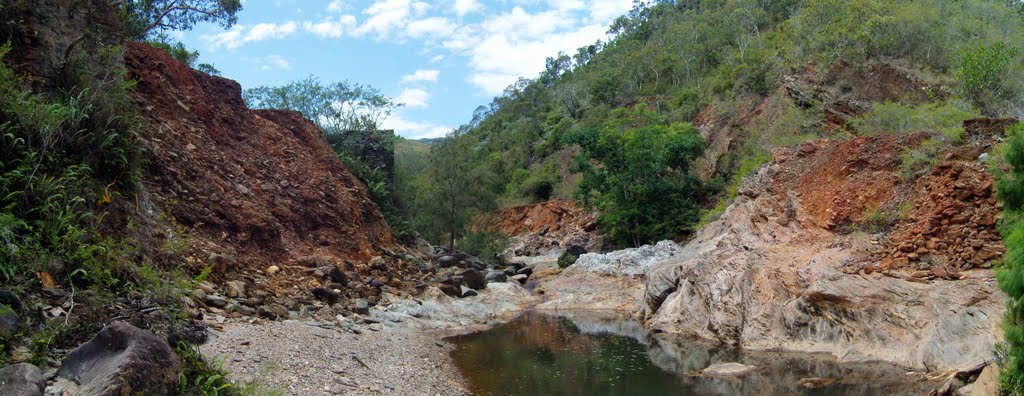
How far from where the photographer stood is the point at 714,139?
42.3 meters

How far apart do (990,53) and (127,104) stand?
29345 millimetres

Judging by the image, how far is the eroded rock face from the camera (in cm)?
1138

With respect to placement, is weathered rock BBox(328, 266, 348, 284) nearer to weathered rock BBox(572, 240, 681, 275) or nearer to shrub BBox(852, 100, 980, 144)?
weathered rock BBox(572, 240, 681, 275)

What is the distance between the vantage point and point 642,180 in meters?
35.8

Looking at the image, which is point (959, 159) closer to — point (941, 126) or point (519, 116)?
point (941, 126)

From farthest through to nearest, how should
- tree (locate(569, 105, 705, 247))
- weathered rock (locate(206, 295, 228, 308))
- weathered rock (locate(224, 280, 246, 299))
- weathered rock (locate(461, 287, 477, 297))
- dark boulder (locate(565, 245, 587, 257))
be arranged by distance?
tree (locate(569, 105, 705, 247))
dark boulder (locate(565, 245, 587, 257))
weathered rock (locate(461, 287, 477, 297))
weathered rock (locate(224, 280, 246, 299))
weathered rock (locate(206, 295, 228, 308))

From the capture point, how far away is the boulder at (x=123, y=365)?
555 cm

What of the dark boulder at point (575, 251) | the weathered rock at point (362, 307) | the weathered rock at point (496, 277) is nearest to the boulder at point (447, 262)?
the weathered rock at point (496, 277)

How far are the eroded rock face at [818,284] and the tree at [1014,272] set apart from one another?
358cm

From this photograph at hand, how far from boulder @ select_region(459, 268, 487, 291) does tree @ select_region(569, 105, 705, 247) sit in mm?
12188

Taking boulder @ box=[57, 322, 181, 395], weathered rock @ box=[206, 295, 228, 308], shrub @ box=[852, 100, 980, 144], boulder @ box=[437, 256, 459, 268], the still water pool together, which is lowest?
the still water pool

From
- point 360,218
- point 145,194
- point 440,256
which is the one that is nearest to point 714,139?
point 440,256

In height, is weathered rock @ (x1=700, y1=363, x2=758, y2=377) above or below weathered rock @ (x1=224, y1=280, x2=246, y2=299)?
below

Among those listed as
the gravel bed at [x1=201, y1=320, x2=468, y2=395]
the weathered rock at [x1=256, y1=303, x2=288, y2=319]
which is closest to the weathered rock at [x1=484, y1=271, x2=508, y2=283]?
the gravel bed at [x1=201, y1=320, x2=468, y2=395]
